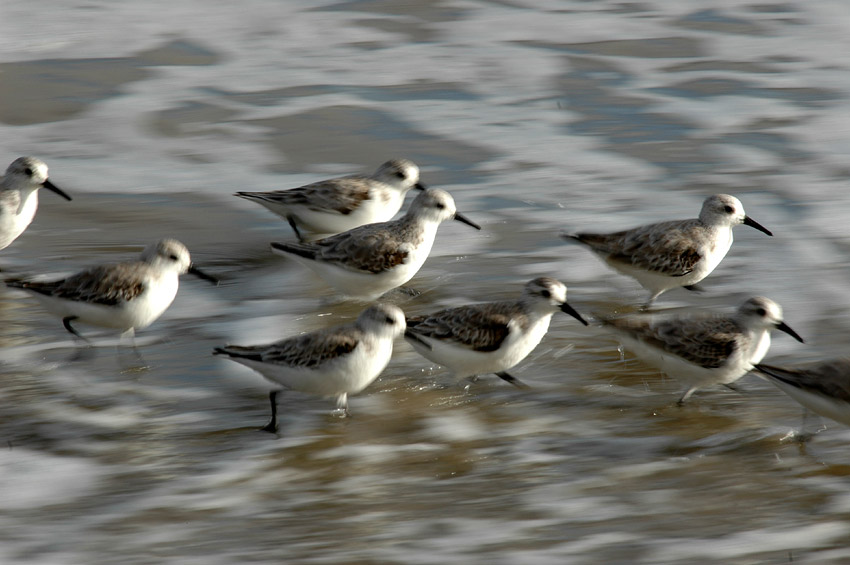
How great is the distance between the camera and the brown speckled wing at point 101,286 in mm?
6887

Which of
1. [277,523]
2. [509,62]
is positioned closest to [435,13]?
[509,62]

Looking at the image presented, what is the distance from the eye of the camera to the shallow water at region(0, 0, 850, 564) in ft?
17.0

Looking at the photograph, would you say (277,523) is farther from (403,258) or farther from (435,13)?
(435,13)

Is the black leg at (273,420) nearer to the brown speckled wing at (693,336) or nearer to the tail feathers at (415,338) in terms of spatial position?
the tail feathers at (415,338)

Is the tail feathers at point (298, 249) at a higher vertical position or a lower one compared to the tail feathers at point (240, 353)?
lower

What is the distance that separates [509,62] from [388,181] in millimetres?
6128

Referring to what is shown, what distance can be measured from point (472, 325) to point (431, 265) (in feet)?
7.81

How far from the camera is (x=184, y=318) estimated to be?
7.78 meters

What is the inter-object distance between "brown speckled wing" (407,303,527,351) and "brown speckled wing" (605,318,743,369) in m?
0.64

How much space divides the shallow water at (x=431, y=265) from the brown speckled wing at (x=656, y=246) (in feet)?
1.33

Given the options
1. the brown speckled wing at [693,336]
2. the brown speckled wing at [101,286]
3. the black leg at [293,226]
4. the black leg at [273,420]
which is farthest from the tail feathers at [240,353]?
the black leg at [293,226]

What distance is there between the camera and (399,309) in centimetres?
687

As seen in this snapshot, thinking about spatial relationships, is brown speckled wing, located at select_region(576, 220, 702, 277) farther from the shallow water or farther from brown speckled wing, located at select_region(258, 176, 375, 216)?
brown speckled wing, located at select_region(258, 176, 375, 216)

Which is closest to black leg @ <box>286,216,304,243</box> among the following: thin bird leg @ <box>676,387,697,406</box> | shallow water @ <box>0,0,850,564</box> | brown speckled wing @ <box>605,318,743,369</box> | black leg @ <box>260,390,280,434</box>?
shallow water @ <box>0,0,850,564</box>
